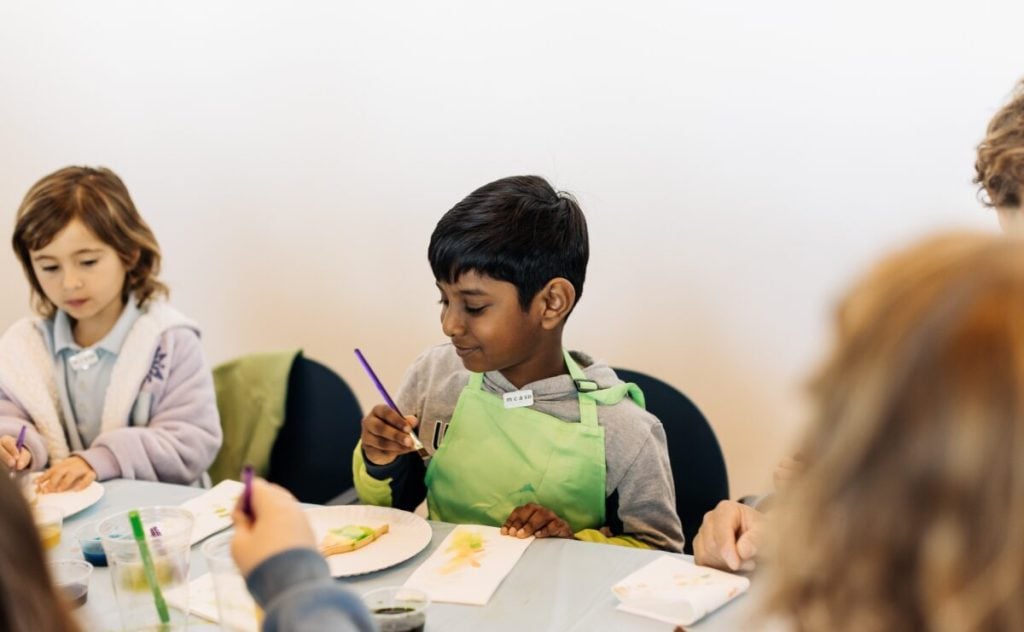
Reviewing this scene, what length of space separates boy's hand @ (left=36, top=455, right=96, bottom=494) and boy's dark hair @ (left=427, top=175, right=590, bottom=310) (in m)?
0.67

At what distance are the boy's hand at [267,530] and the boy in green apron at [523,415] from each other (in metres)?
0.71

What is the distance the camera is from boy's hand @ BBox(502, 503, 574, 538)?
4.66 feet

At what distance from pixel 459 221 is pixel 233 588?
0.72 meters

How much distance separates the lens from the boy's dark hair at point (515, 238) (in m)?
1.61

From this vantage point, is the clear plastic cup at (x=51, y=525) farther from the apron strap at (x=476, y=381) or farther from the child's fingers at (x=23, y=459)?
the apron strap at (x=476, y=381)

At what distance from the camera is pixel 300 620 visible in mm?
775

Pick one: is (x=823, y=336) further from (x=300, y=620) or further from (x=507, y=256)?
(x=507, y=256)

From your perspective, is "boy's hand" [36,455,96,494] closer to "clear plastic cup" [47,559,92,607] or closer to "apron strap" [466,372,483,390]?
"clear plastic cup" [47,559,92,607]

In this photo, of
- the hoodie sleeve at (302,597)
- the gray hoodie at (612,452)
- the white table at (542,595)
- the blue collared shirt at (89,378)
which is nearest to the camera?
the hoodie sleeve at (302,597)

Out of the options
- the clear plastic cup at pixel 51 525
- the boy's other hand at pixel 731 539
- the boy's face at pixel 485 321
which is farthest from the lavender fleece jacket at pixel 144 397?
the boy's other hand at pixel 731 539

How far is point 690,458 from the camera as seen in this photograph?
1.78 m

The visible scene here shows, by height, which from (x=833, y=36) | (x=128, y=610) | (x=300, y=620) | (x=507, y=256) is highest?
(x=833, y=36)

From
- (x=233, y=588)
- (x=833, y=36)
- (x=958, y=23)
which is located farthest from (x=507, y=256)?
(x=958, y=23)

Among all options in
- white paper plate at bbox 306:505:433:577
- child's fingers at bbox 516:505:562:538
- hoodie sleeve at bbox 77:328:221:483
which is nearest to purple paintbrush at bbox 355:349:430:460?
white paper plate at bbox 306:505:433:577
